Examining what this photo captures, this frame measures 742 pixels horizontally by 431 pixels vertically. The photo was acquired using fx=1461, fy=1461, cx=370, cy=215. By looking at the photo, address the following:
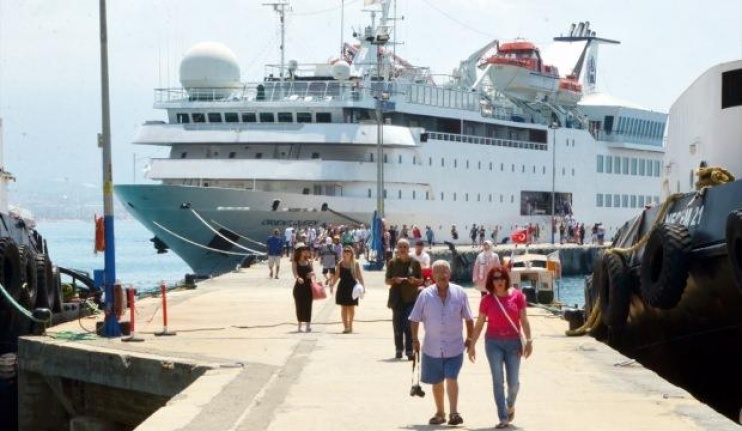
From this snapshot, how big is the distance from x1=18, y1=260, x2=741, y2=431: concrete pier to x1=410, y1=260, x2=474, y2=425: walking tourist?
0.32m

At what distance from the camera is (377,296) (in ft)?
102

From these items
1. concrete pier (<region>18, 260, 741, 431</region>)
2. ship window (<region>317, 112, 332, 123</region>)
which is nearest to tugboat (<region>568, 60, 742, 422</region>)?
concrete pier (<region>18, 260, 741, 431</region>)

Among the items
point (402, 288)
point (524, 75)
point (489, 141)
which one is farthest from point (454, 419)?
point (524, 75)

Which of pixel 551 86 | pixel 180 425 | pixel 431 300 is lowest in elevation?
pixel 180 425

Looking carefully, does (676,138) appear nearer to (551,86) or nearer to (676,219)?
(676,219)

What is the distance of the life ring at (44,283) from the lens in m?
24.1

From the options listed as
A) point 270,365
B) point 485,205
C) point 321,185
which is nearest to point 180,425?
point 270,365

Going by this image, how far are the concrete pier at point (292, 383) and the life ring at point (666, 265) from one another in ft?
2.96

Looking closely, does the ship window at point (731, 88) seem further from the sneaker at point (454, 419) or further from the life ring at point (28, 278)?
the life ring at point (28, 278)

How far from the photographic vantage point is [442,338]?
12.7m

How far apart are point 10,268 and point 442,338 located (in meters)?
11.6

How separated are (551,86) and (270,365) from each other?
65063 mm

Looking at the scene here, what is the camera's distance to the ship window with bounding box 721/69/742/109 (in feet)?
60.1

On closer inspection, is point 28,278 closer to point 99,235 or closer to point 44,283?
point 44,283
